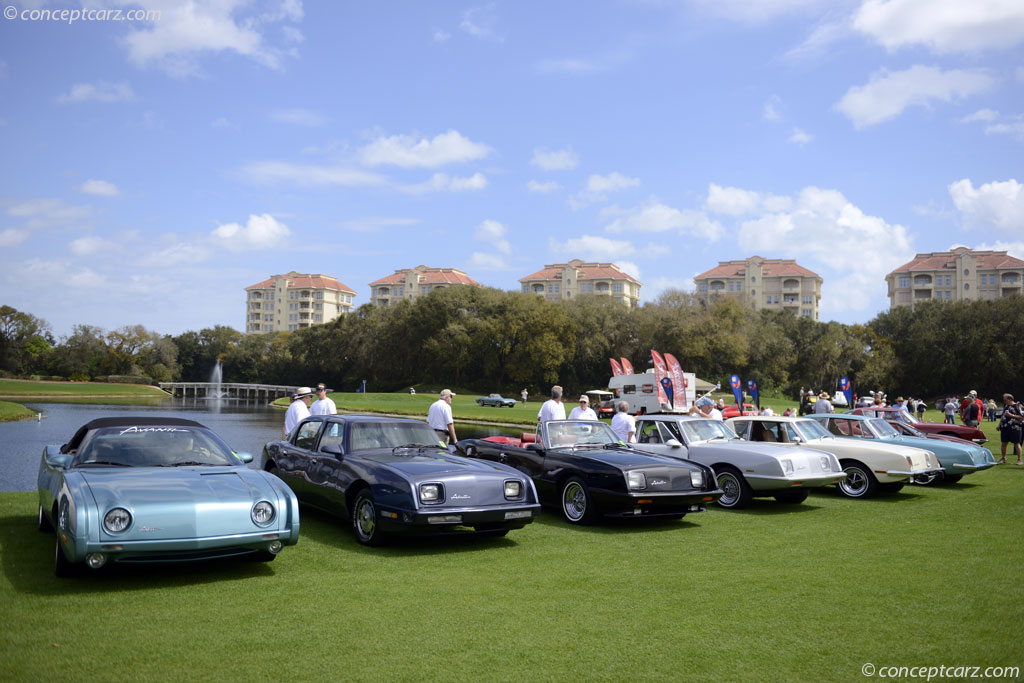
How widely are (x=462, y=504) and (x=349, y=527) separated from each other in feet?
7.12

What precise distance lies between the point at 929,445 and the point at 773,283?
13209 cm

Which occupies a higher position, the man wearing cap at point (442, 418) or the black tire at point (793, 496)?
the man wearing cap at point (442, 418)

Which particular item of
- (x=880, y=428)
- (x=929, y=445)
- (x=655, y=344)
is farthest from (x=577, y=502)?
(x=655, y=344)

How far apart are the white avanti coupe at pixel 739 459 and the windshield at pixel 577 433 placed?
1231mm

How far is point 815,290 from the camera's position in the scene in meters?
138

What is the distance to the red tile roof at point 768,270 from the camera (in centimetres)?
13762

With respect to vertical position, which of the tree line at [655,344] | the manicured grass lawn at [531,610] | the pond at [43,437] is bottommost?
the pond at [43,437]

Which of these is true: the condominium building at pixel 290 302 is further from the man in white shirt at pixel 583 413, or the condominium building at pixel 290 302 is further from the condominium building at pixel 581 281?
the man in white shirt at pixel 583 413

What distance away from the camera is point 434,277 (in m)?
153

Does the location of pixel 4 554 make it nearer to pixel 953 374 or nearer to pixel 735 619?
pixel 735 619

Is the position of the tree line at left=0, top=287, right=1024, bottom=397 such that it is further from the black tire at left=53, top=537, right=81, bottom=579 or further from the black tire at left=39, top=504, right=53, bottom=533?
the black tire at left=53, top=537, right=81, bottom=579

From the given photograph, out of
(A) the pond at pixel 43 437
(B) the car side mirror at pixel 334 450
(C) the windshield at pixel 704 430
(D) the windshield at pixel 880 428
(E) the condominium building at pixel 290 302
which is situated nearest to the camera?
(B) the car side mirror at pixel 334 450

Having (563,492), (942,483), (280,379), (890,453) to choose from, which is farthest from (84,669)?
(280,379)

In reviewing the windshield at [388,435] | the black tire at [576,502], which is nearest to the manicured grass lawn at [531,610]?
the black tire at [576,502]
